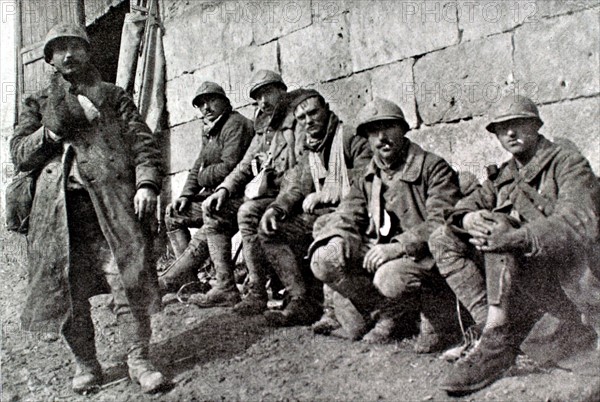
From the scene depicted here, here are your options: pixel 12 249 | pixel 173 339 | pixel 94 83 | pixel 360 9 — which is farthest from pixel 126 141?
pixel 12 249

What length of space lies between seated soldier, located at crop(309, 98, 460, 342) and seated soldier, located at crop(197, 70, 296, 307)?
1.13m

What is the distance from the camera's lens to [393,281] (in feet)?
13.8

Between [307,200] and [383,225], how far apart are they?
86 centimetres

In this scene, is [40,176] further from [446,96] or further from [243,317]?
[446,96]

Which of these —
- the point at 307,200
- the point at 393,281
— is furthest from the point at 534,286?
the point at 307,200

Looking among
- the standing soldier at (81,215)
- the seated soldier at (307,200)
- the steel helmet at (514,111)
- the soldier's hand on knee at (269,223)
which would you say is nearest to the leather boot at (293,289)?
the seated soldier at (307,200)

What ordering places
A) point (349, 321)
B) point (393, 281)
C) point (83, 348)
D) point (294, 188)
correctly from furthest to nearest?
1. point (294, 188)
2. point (349, 321)
3. point (83, 348)
4. point (393, 281)

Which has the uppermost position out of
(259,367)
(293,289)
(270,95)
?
(270,95)

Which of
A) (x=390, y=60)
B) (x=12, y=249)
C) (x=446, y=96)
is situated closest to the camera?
(x=446, y=96)

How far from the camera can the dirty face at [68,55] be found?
172 inches

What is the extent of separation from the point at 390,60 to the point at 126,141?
2802 mm

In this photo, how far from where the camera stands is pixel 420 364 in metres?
4.10

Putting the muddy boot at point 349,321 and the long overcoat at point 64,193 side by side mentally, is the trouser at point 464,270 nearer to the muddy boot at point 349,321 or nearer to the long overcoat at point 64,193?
the muddy boot at point 349,321

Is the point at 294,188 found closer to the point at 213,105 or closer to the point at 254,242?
the point at 254,242
